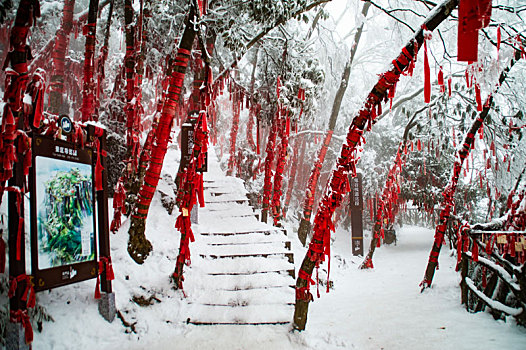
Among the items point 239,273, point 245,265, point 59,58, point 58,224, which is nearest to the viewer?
point 58,224

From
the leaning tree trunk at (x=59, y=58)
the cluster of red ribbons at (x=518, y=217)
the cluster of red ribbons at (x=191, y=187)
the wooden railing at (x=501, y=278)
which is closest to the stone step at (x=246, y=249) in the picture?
the cluster of red ribbons at (x=191, y=187)

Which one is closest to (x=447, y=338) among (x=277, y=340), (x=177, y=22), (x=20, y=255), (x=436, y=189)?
(x=277, y=340)

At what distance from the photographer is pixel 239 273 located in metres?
5.09

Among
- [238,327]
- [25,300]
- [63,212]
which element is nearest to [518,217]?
[238,327]

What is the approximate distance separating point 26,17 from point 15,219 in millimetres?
1780

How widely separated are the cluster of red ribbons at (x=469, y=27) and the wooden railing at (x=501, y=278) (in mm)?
2731

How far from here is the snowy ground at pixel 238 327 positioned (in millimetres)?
3467

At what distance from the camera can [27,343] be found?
8.93 ft

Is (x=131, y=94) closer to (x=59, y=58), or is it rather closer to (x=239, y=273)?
(x=59, y=58)

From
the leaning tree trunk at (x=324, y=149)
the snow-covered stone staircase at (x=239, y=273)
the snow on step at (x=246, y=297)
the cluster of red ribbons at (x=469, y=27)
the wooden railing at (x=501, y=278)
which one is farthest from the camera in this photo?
the leaning tree trunk at (x=324, y=149)

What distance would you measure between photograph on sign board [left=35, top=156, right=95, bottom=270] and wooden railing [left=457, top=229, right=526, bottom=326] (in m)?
5.20

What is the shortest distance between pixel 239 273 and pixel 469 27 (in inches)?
172

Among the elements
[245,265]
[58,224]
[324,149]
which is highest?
[324,149]

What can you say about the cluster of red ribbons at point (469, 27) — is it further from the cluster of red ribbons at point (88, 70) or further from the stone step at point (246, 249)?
the cluster of red ribbons at point (88, 70)
